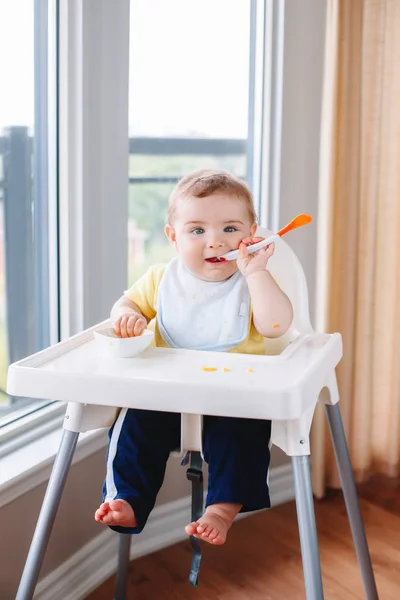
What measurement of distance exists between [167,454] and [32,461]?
0.36m

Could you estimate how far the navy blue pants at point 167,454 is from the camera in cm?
121

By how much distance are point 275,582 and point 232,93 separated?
124 cm

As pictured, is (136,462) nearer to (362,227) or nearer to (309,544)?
(309,544)

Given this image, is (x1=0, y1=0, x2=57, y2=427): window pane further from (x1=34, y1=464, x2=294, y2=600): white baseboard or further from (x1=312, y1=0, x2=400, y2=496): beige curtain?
(x1=312, y1=0, x2=400, y2=496): beige curtain

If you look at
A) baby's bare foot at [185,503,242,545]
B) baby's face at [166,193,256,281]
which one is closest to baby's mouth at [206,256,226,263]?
baby's face at [166,193,256,281]

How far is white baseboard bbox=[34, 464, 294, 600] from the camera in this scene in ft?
5.21

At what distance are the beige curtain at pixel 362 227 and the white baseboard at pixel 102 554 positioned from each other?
1.19ft

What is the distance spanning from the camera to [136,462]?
1.25 metres

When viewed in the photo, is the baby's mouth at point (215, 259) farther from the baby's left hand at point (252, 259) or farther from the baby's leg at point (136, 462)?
the baby's leg at point (136, 462)

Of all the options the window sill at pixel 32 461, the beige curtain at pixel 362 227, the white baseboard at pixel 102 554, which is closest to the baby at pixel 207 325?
the window sill at pixel 32 461

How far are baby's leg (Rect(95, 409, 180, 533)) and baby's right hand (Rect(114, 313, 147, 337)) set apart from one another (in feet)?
0.46

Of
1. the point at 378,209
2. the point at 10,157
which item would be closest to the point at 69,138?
the point at 10,157

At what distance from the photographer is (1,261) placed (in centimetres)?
160

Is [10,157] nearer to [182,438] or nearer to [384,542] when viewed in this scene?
[182,438]
